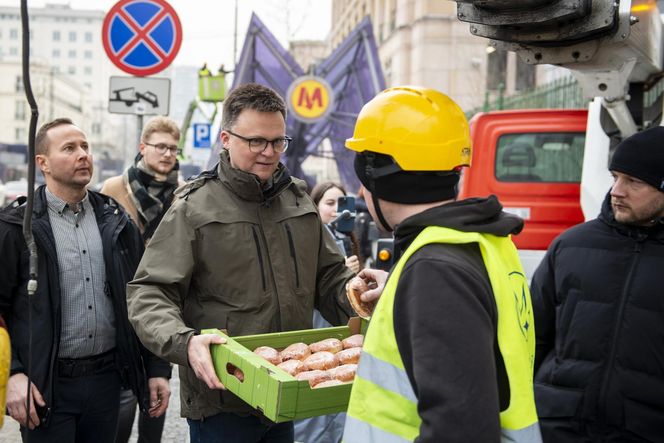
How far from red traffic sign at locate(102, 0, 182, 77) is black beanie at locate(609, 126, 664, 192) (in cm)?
518

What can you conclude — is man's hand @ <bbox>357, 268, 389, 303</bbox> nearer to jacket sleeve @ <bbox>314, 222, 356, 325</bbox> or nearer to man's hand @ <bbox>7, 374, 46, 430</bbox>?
jacket sleeve @ <bbox>314, 222, 356, 325</bbox>

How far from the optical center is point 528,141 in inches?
316

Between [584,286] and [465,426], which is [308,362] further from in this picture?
[584,286]

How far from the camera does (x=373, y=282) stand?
2.84 m

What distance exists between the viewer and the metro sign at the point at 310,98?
15.9 metres

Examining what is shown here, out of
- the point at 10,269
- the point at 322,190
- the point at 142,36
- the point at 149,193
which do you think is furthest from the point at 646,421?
the point at 142,36

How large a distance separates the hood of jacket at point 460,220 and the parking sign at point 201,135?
17.6 metres

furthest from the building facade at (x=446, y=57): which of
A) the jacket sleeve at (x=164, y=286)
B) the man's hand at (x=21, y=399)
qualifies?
the jacket sleeve at (x=164, y=286)

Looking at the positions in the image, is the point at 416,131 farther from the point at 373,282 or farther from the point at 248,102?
the point at 248,102

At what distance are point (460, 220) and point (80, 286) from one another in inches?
88.4

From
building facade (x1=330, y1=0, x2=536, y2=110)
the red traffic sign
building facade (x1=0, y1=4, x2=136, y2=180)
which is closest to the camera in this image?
the red traffic sign

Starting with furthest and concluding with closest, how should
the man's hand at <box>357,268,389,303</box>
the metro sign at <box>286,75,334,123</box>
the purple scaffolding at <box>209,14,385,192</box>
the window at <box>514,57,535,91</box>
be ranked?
the window at <box>514,57,535,91</box>, the purple scaffolding at <box>209,14,385,192</box>, the metro sign at <box>286,75,334,123</box>, the man's hand at <box>357,268,389,303</box>

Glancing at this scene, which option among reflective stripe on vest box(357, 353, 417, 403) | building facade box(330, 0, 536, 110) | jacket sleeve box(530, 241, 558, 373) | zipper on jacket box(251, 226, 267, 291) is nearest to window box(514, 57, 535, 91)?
building facade box(330, 0, 536, 110)

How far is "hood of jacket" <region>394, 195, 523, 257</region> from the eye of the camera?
Result: 1.95m
